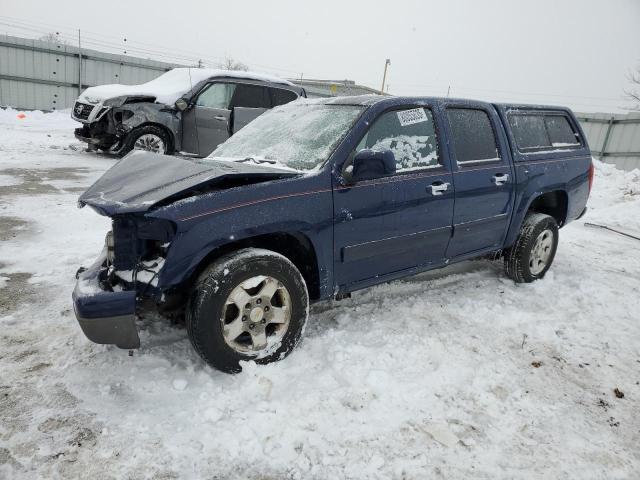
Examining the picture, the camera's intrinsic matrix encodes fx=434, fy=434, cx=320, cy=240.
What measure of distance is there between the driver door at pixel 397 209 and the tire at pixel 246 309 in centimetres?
44

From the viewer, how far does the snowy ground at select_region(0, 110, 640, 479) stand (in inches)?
79.0

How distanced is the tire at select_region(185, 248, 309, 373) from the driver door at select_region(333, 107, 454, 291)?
17.3 inches

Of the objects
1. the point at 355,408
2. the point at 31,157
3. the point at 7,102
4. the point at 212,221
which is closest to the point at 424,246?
the point at 355,408

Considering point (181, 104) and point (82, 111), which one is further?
point (82, 111)

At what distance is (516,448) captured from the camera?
2168 mm

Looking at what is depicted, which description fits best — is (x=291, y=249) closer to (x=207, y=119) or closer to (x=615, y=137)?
(x=207, y=119)

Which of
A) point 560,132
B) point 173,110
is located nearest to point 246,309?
point 560,132

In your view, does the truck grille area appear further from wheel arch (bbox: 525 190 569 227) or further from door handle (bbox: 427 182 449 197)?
wheel arch (bbox: 525 190 569 227)

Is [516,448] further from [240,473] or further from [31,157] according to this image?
[31,157]

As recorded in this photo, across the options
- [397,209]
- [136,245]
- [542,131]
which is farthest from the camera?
[542,131]

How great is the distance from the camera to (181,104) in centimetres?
846

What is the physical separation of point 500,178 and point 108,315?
319 cm

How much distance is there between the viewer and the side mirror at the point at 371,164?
2660 mm

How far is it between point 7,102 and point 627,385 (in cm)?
1991
